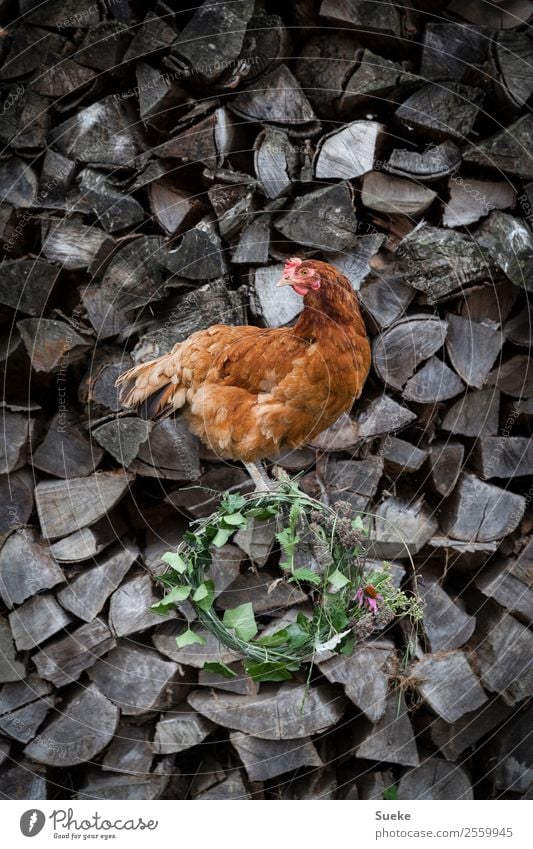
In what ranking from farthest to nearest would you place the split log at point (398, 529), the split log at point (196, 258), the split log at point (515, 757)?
the split log at point (515, 757) < the split log at point (398, 529) < the split log at point (196, 258)

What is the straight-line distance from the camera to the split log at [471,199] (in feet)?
4.13

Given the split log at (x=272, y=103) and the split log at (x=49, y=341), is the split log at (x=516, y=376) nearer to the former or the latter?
the split log at (x=272, y=103)

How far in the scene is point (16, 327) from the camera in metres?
1.26

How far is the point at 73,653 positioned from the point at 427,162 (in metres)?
0.92

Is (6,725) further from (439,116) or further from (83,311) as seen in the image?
(439,116)

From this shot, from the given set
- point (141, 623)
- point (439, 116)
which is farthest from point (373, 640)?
point (439, 116)

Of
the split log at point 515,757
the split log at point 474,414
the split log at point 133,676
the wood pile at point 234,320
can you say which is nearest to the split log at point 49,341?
the wood pile at point 234,320

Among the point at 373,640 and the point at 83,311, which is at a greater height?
the point at 83,311

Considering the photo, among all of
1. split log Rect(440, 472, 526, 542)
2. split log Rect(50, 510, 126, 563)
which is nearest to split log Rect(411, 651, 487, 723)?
split log Rect(440, 472, 526, 542)

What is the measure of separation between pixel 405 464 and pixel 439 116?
52 cm

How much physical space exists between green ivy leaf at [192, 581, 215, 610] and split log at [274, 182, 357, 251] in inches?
20.0

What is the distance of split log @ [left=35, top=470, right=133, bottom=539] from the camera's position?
1.27 meters

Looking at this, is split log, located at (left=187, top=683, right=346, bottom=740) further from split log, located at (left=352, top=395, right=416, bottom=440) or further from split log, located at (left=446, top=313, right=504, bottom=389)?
split log, located at (left=446, top=313, right=504, bottom=389)

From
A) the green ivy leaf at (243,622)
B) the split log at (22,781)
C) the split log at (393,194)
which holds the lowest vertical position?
the split log at (22,781)
